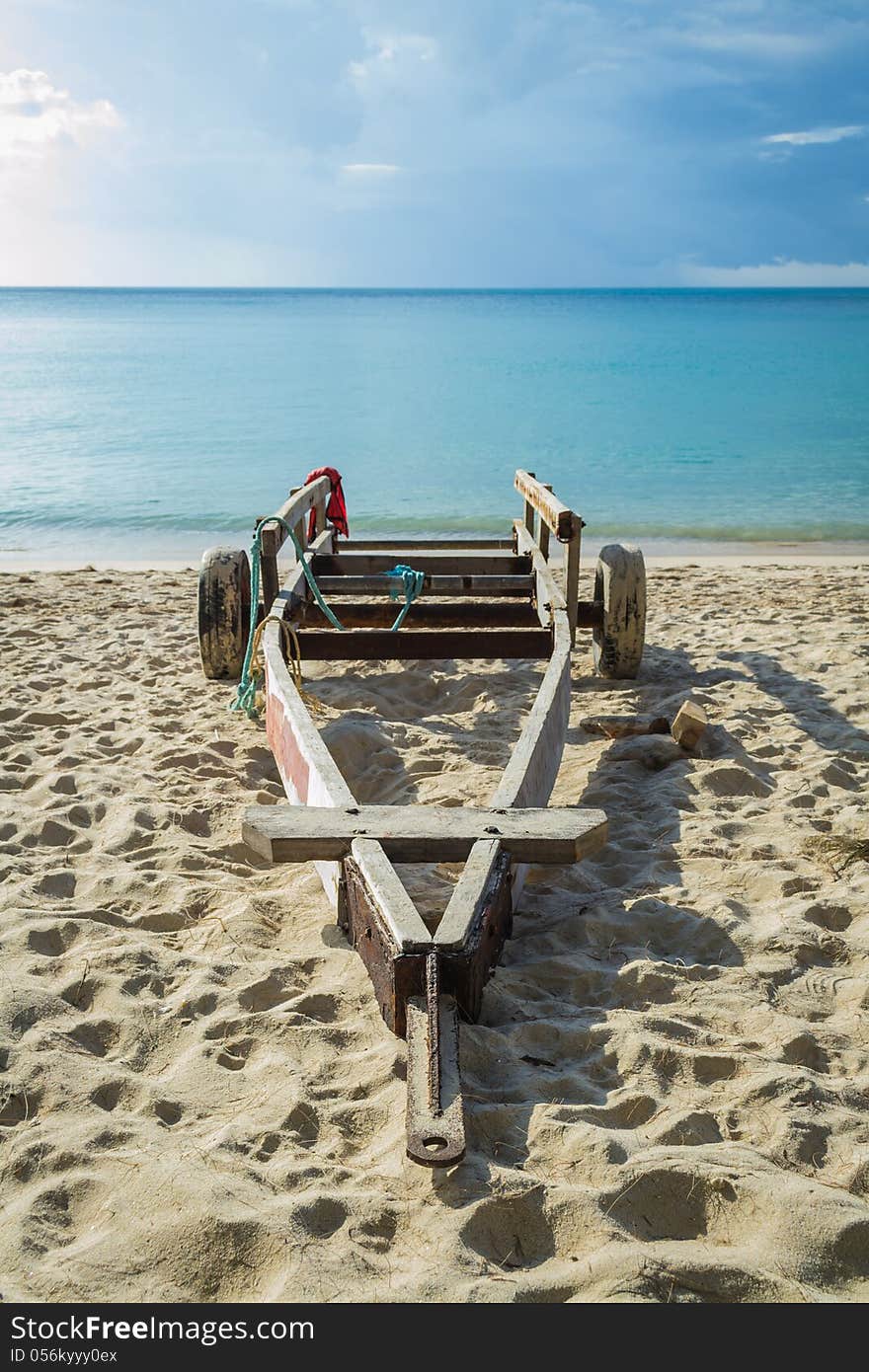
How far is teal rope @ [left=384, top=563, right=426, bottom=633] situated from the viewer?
574 centimetres

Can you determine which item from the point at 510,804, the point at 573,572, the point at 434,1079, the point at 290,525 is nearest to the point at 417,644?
the point at 573,572

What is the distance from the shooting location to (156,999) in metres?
2.80

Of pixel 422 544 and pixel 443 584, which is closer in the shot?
pixel 443 584

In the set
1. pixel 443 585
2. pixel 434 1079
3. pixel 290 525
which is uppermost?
pixel 290 525

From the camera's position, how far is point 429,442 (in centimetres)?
2125

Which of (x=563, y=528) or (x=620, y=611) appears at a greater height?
(x=563, y=528)

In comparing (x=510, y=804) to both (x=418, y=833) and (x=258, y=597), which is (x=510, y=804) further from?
(x=258, y=597)

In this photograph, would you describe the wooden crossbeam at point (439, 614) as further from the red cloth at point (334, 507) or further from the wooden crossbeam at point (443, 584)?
the red cloth at point (334, 507)

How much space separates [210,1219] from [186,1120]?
37 cm

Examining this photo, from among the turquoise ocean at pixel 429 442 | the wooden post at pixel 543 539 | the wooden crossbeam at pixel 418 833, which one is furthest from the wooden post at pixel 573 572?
the turquoise ocean at pixel 429 442

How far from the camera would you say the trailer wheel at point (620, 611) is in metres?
5.84

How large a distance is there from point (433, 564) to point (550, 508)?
1.12m

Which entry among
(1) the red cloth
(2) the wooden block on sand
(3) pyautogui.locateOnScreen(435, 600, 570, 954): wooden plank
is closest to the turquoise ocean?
(1) the red cloth

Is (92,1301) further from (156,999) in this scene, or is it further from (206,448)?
(206,448)
